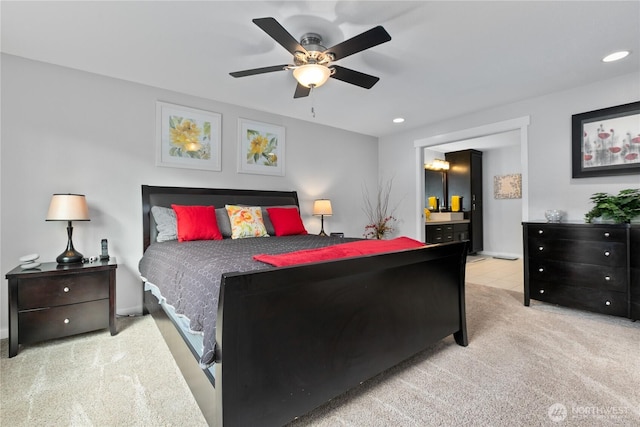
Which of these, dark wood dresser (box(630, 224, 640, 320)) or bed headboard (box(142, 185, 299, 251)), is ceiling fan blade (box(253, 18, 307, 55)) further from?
dark wood dresser (box(630, 224, 640, 320))

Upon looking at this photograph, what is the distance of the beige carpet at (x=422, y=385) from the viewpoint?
4.95 ft

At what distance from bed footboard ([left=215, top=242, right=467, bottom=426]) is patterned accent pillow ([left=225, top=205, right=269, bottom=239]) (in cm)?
184

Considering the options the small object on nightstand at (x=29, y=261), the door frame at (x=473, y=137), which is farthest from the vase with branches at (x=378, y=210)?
the small object on nightstand at (x=29, y=261)

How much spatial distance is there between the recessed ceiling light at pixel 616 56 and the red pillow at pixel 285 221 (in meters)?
3.35

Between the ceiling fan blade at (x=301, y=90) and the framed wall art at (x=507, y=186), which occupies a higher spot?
the ceiling fan blade at (x=301, y=90)

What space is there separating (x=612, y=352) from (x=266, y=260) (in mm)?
2613

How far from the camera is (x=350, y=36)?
2303 millimetres

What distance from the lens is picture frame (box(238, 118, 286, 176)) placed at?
12.7ft

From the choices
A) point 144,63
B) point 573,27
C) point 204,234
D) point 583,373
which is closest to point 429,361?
point 583,373

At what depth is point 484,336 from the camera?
8.01 feet

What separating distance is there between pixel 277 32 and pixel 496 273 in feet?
15.8

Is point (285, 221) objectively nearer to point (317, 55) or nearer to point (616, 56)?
point (317, 55)

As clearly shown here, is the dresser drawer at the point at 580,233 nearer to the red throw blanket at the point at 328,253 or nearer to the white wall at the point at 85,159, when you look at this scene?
the red throw blanket at the point at 328,253

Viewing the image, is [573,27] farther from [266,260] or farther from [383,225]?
[383,225]
